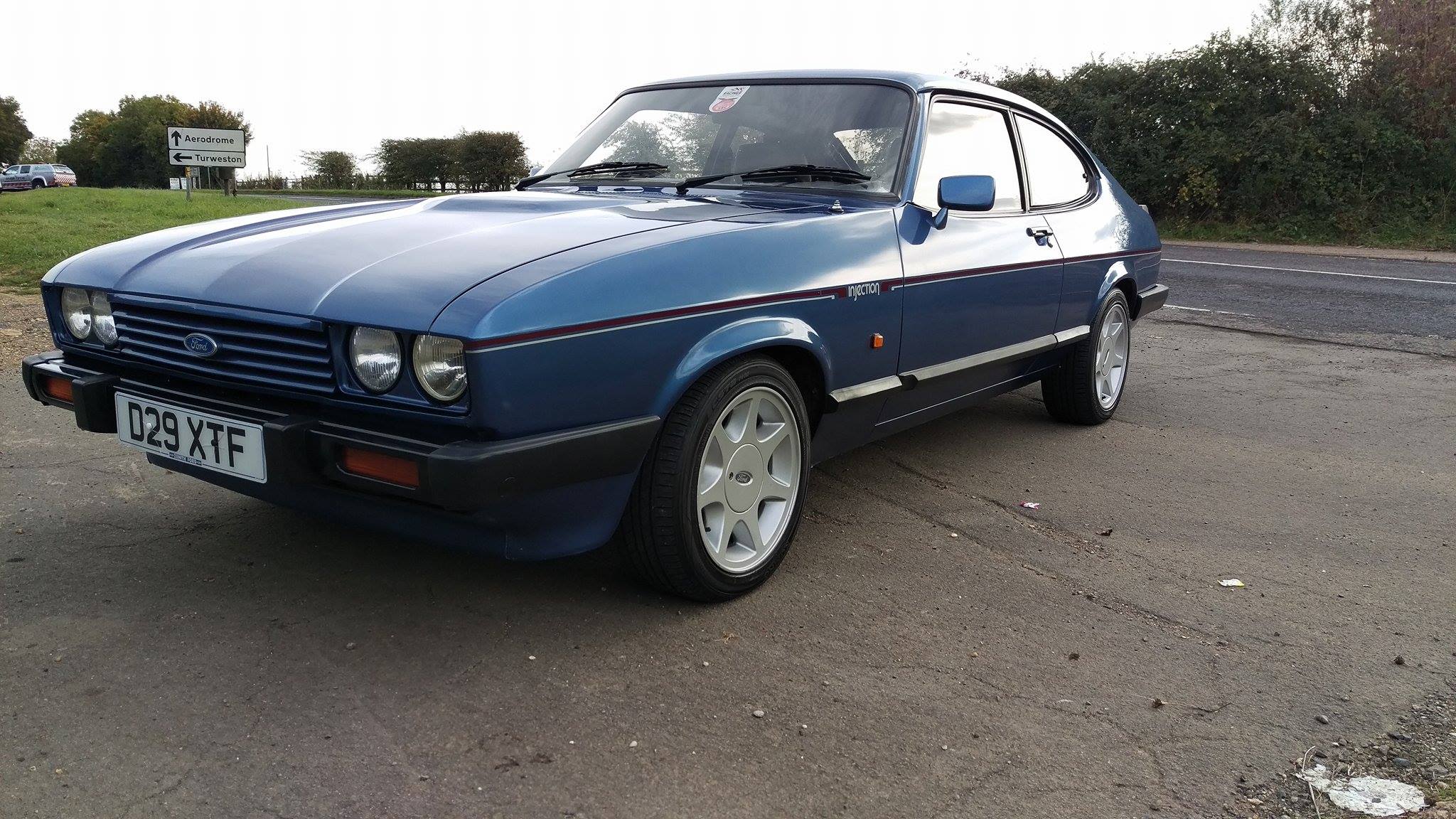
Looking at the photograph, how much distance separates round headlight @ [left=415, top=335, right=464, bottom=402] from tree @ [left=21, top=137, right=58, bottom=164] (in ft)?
262

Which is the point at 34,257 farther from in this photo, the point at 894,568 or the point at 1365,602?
the point at 1365,602

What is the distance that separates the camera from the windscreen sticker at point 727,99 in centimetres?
401

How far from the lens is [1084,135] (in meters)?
20.5

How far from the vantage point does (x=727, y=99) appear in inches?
159

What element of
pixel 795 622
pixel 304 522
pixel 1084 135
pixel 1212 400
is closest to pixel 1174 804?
pixel 795 622

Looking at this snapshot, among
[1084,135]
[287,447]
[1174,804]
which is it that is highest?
[1084,135]

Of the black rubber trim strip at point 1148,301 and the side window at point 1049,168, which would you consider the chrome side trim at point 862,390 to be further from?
the black rubber trim strip at point 1148,301

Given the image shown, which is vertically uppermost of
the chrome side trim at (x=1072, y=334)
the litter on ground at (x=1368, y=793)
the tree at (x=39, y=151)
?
the tree at (x=39, y=151)

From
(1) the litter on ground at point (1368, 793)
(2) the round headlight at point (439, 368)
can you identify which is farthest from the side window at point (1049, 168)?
(2) the round headlight at point (439, 368)

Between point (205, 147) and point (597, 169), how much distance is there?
21.2 meters

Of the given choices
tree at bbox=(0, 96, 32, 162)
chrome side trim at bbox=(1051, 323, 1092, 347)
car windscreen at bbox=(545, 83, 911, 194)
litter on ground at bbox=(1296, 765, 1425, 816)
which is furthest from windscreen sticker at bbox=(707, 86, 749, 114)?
tree at bbox=(0, 96, 32, 162)

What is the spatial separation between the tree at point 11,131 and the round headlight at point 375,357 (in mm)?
76378

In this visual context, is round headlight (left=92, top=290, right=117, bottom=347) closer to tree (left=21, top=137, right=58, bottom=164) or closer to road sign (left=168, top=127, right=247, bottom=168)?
road sign (left=168, top=127, right=247, bottom=168)

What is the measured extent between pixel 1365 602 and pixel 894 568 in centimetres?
133
